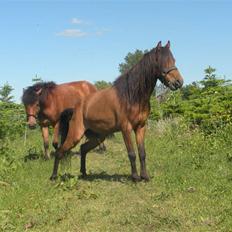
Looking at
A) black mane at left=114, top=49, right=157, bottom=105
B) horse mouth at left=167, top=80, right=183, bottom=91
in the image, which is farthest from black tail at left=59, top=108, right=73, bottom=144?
horse mouth at left=167, top=80, right=183, bottom=91

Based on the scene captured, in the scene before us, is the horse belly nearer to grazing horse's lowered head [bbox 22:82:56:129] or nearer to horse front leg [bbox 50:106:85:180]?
horse front leg [bbox 50:106:85:180]

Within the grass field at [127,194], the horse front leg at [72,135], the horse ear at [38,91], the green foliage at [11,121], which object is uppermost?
the horse ear at [38,91]

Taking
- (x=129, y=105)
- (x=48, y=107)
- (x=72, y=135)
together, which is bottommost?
(x=72, y=135)

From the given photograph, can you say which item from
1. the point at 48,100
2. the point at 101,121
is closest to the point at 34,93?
the point at 48,100

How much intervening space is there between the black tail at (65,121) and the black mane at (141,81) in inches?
58.0

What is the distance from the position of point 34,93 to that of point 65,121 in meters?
2.23

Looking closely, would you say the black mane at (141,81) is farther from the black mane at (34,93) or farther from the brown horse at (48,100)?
the black mane at (34,93)

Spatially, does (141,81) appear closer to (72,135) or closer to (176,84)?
(176,84)

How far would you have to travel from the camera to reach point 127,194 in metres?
7.50

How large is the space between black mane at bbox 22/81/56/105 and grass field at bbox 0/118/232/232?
161 cm

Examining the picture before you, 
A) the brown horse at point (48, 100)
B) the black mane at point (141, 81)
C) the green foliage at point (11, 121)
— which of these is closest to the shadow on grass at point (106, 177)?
the brown horse at point (48, 100)

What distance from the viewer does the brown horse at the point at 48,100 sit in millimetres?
11125

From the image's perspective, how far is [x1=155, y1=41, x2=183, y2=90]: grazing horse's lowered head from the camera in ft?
26.5

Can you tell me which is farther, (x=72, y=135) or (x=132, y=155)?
(x=72, y=135)
